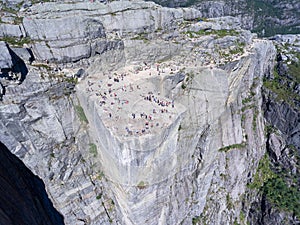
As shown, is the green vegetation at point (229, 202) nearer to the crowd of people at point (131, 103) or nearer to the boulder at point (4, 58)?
the crowd of people at point (131, 103)

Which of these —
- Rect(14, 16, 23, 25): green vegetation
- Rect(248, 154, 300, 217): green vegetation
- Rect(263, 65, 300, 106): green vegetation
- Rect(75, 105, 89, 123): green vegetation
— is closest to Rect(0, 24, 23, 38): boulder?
Rect(14, 16, 23, 25): green vegetation

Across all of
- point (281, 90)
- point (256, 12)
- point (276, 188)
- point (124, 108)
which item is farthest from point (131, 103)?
point (256, 12)

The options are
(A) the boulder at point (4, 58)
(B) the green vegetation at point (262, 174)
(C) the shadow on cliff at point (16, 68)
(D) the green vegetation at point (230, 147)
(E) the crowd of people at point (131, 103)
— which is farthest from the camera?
(B) the green vegetation at point (262, 174)

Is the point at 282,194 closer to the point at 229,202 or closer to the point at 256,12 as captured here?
the point at 229,202

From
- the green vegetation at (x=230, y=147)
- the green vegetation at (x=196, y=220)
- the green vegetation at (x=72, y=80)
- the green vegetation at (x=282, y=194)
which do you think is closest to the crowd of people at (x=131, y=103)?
the green vegetation at (x=72, y=80)

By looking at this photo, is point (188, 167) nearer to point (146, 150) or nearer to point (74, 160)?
point (146, 150)

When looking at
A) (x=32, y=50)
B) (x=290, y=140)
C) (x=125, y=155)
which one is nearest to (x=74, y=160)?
(x=125, y=155)
